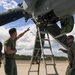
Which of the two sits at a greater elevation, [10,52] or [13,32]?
[13,32]

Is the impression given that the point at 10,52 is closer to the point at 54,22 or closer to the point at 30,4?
the point at 30,4

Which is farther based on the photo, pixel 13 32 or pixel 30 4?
pixel 30 4

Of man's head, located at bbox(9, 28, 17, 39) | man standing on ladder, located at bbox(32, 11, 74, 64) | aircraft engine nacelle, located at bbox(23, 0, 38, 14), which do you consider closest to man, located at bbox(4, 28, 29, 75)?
man's head, located at bbox(9, 28, 17, 39)

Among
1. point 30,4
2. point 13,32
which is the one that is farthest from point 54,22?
point 13,32

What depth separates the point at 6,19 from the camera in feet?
41.5

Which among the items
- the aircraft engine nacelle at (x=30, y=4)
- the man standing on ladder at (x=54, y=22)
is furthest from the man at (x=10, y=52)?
the man standing on ladder at (x=54, y=22)

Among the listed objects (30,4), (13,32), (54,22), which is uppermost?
(30,4)

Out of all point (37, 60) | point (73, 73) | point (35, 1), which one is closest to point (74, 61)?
point (73, 73)

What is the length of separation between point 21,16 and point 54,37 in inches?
70.4

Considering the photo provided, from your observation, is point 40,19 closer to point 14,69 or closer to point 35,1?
point 35,1

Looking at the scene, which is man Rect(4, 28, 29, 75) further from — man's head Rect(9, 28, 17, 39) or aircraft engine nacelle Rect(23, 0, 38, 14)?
aircraft engine nacelle Rect(23, 0, 38, 14)

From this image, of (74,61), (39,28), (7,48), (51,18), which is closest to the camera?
(74,61)

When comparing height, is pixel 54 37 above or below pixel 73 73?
above

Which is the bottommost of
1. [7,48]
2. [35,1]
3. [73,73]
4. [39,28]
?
[73,73]
